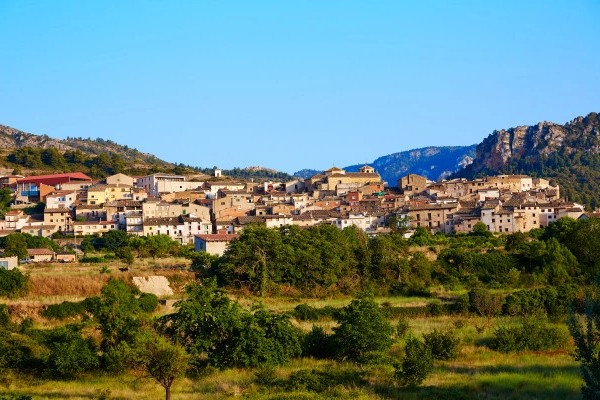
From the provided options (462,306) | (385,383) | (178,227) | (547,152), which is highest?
(547,152)

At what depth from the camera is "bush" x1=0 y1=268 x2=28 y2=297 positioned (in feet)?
105

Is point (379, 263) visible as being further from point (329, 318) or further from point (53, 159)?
point (53, 159)

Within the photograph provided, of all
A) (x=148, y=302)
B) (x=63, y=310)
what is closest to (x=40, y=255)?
(x=63, y=310)

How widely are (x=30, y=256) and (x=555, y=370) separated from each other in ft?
105

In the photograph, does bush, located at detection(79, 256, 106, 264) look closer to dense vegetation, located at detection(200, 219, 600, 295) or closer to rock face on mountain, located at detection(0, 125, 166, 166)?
dense vegetation, located at detection(200, 219, 600, 295)

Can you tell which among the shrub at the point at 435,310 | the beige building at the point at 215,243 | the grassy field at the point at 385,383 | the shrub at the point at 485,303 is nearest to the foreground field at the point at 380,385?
the grassy field at the point at 385,383

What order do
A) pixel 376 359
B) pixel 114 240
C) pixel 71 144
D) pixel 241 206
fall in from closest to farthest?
pixel 376 359 < pixel 114 240 < pixel 241 206 < pixel 71 144

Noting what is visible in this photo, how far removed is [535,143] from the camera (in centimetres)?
12281

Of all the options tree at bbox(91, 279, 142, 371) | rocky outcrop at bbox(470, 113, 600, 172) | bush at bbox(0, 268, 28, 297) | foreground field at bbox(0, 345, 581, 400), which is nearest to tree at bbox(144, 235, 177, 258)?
bush at bbox(0, 268, 28, 297)

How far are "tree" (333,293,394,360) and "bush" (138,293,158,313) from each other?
10.2 metres

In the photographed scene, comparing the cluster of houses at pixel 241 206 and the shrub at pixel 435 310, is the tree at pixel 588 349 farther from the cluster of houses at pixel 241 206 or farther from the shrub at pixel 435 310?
the cluster of houses at pixel 241 206

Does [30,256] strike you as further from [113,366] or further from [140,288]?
[113,366]

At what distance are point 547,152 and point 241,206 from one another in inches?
2896

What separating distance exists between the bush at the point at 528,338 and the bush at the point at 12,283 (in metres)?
20.5
